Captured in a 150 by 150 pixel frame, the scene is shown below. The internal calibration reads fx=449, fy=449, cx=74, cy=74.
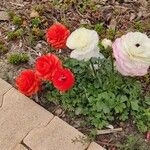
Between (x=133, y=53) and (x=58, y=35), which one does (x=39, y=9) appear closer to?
(x=58, y=35)

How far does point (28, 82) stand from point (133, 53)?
0.71m

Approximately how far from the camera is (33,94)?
285cm

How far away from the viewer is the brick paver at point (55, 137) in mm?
2604

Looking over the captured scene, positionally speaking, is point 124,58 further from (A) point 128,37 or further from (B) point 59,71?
(B) point 59,71

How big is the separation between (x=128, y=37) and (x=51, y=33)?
53cm

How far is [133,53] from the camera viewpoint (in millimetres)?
2340

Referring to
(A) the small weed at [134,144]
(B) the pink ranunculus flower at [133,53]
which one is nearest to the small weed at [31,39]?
(B) the pink ranunculus flower at [133,53]

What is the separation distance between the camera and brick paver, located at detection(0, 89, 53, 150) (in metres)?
2.67

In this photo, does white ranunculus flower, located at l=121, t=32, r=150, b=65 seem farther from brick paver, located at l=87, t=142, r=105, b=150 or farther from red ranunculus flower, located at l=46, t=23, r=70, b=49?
brick paver, located at l=87, t=142, r=105, b=150

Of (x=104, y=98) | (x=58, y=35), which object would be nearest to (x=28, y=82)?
(x=58, y=35)

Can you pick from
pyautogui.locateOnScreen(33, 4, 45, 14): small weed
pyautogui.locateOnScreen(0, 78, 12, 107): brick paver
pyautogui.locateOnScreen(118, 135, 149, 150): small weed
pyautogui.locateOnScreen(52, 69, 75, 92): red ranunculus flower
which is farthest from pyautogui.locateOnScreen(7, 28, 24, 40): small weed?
pyautogui.locateOnScreen(118, 135, 149, 150): small weed

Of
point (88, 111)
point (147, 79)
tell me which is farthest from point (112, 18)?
point (88, 111)

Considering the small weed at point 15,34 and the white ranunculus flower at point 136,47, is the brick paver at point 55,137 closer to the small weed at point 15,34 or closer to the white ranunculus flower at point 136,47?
the white ranunculus flower at point 136,47

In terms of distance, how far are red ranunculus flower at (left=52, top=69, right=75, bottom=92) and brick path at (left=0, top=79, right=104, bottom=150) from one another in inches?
10.0
